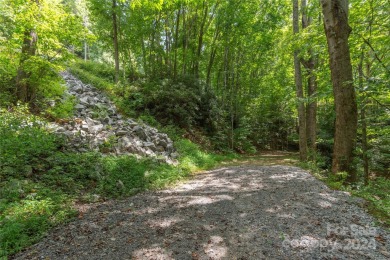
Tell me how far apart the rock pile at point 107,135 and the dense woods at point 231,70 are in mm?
805

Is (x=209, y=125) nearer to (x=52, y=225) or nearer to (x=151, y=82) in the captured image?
(x=151, y=82)

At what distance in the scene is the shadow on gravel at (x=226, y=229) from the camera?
8.83 feet

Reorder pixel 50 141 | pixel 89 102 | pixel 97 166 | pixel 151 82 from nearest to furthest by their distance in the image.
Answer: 1. pixel 50 141
2. pixel 97 166
3. pixel 89 102
4. pixel 151 82

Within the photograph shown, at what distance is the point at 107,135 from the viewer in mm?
7539

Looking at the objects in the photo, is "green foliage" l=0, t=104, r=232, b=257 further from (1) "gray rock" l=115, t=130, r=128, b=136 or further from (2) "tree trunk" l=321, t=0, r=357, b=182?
(2) "tree trunk" l=321, t=0, r=357, b=182

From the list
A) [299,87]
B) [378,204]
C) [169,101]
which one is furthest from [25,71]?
[299,87]

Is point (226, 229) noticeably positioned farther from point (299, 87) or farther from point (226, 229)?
point (299, 87)

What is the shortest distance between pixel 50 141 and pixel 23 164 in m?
0.74

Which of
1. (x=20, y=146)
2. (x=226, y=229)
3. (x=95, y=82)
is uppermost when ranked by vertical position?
(x=95, y=82)

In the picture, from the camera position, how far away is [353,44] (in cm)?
665

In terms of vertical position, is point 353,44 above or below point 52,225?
above

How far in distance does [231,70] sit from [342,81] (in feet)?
36.5

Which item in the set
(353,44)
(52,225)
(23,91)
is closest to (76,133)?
(23,91)

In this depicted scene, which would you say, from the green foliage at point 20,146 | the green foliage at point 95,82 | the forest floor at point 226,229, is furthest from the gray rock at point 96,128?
the green foliage at point 95,82
